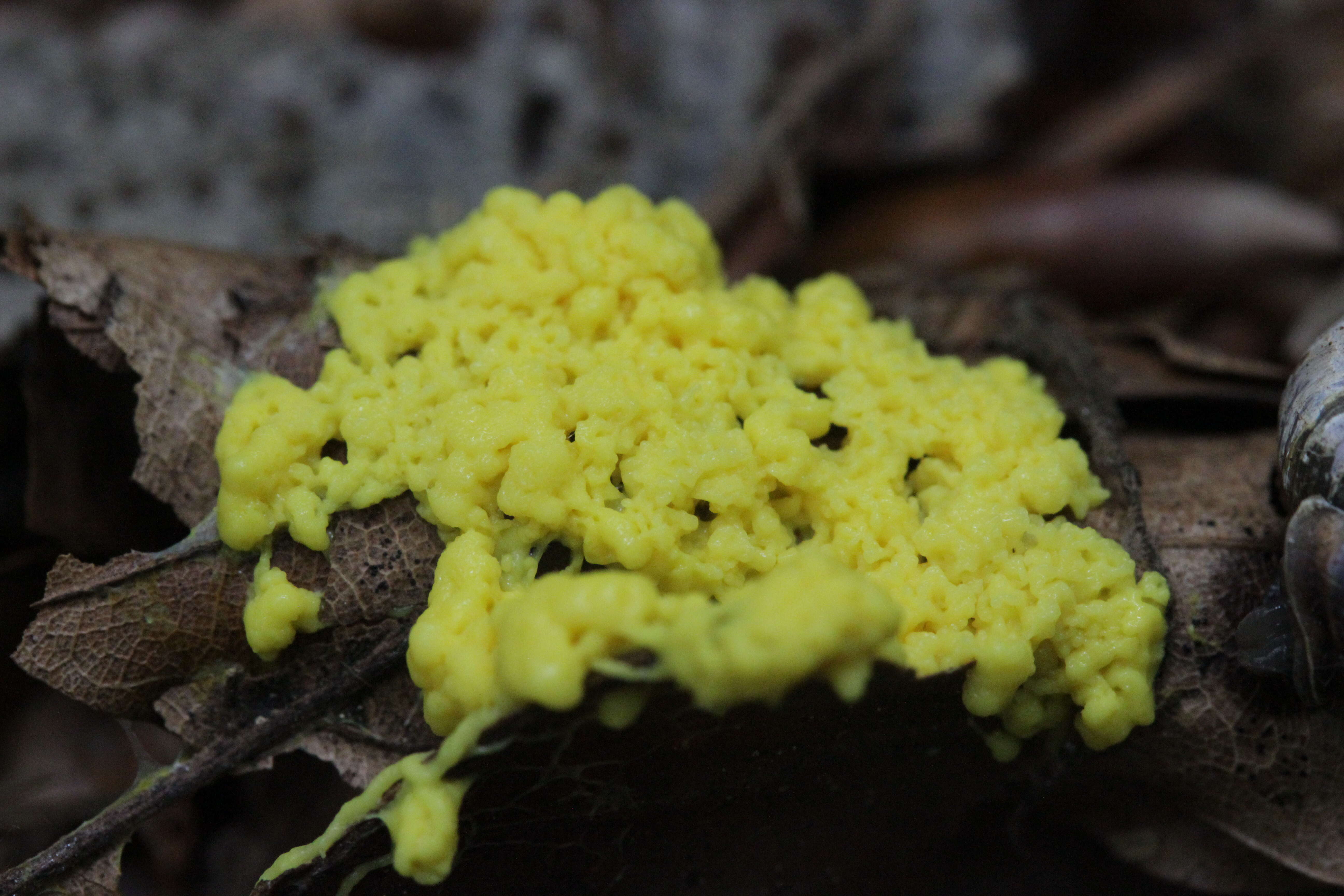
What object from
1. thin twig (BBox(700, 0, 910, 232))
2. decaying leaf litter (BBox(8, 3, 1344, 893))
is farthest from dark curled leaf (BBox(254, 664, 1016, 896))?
thin twig (BBox(700, 0, 910, 232))

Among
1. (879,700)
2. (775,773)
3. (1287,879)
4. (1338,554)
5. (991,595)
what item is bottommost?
(1287,879)

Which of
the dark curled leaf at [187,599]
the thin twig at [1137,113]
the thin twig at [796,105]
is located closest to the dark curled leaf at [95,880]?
the dark curled leaf at [187,599]

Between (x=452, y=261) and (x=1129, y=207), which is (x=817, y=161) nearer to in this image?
(x=1129, y=207)

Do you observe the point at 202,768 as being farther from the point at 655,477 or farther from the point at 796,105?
the point at 796,105

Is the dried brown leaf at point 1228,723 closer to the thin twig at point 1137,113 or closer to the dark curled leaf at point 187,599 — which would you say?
the dark curled leaf at point 187,599

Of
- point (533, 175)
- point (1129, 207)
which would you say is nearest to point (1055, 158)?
point (1129, 207)

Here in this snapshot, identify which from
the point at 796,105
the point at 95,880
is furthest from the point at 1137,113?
the point at 95,880

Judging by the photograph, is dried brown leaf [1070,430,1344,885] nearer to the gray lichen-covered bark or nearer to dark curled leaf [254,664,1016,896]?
dark curled leaf [254,664,1016,896]
